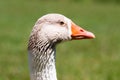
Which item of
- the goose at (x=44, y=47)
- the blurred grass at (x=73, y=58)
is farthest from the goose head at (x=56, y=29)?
the blurred grass at (x=73, y=58)

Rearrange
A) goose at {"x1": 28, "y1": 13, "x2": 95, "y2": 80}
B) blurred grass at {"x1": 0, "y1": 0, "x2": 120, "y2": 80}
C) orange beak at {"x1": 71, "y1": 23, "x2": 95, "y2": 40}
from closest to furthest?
goose at {"x1": 28, "y1": 13, "x2": 95, "y2": 80} → orange beak at {"x1": 71, "y1": 23, "x2": 95, "y2": 40} → blurred grass at {"x1": 0, "y1": 0, "x2": 120, "y2": 80}

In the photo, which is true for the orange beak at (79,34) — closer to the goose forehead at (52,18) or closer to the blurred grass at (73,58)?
the goose forehead at (52,18)

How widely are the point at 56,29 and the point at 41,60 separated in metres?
0.33

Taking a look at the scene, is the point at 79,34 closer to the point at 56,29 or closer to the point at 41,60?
the point at 56,29

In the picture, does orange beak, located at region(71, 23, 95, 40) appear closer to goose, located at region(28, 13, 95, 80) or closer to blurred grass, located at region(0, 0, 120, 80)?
goose, located at region(28, 13, 95, 80)

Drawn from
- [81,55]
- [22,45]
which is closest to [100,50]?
[81,55]

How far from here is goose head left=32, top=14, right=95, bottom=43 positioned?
4500 millimetres

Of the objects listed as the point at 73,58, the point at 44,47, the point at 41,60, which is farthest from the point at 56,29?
the point at 73,58

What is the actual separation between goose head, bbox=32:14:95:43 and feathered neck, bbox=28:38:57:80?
0.08m

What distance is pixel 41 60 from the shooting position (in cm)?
452

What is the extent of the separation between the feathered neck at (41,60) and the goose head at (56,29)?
0.25 feet

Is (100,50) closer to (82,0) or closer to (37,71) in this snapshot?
(37,71)

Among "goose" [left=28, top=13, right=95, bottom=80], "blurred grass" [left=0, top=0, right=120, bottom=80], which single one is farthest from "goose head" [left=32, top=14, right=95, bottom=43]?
"blurred grass" [left=0, top=0, right=120, bottom=80]

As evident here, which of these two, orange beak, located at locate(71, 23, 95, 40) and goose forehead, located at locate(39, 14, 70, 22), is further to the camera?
orange beak, located at locate(71, 23, 95, 40)
